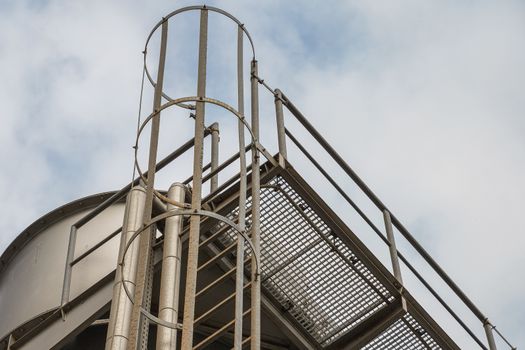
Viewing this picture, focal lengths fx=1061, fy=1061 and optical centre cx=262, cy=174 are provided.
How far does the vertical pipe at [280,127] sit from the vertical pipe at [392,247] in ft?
5.87

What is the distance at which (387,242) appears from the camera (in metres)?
12.6

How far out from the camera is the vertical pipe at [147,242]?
8.66 m

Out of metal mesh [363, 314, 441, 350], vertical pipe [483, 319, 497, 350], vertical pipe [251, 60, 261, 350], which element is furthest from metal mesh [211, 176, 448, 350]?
vertical pipe [483, 319, 497, 350]

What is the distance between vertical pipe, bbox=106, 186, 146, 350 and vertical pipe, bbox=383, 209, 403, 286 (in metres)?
2.98

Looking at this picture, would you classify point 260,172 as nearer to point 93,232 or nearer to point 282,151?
point 282,151

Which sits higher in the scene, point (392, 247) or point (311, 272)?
point (392, 247)

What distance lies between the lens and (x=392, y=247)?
495 inches

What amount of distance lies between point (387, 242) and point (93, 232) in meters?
3.71

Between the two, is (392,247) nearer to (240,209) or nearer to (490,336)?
(490,336)

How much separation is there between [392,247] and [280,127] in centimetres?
198

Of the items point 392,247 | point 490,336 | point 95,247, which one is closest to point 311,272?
point 392,247

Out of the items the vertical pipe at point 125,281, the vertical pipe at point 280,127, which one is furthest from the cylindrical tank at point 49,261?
the vertical pipe at point 280,127

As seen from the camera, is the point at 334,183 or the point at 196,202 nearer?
the point at 196,202

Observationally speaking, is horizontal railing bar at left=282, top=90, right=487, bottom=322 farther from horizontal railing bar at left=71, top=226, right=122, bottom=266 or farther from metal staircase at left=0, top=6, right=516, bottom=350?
horizontal railing bar at left=71, top=226, right=122, bottom=266
